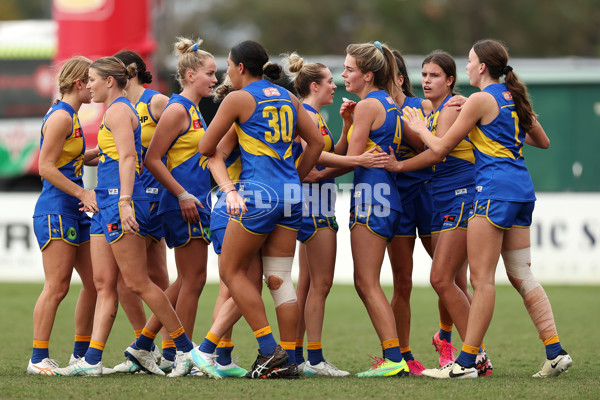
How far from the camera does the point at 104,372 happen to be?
6273 mm

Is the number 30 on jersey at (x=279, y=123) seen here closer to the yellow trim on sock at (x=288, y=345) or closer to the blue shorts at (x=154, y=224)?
the blue shorts at (x=154, y=224)

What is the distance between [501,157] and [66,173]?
2.96 metres

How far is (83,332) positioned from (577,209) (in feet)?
30.0

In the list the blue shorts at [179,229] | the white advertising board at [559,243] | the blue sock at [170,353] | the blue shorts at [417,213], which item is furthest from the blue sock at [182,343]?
the white advertising board at [559,243]

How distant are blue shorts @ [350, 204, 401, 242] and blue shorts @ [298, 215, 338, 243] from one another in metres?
0.30

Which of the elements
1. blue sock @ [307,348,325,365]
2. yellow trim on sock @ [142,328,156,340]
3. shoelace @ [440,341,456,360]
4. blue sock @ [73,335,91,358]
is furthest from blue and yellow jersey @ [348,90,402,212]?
blue sock @ [73,335,91,358]

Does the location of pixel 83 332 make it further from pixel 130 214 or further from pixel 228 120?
pixel 228 120

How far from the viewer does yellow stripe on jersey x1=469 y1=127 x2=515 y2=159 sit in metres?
6.00

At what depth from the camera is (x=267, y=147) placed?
588cm

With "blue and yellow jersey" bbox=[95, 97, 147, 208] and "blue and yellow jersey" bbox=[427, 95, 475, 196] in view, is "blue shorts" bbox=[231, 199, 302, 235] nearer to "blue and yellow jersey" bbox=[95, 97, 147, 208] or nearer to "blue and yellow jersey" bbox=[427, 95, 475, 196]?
"blue and yellow jersey" bbox=[95, 97, 147, 208]

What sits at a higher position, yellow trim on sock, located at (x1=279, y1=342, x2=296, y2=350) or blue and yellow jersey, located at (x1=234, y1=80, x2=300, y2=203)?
blue and yellow jersey, located at (x1=234, y1=80, x2=300, y2=203)

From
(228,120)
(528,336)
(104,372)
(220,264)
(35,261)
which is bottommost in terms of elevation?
(35,261)

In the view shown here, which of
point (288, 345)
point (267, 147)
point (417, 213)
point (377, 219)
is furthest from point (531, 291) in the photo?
point (267, 147)

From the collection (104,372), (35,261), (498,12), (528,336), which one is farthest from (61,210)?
(498,12)
